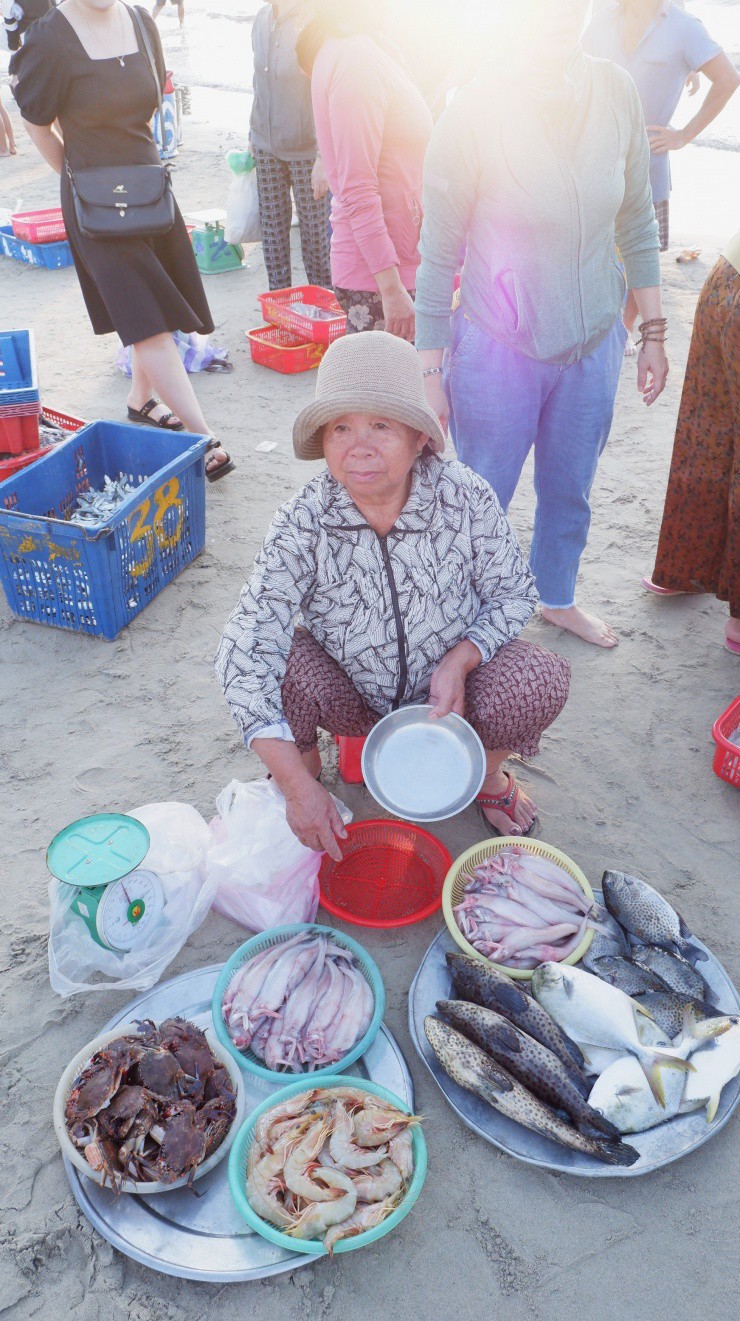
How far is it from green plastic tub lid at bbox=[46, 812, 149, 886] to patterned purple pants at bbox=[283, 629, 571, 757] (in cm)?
50

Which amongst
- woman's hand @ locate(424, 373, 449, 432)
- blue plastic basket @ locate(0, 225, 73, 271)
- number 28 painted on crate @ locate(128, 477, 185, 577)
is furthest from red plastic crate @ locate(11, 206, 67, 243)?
woman's hand @ locate(424, 373, 449, 432)

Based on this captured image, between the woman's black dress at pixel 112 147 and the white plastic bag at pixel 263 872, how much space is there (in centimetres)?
260

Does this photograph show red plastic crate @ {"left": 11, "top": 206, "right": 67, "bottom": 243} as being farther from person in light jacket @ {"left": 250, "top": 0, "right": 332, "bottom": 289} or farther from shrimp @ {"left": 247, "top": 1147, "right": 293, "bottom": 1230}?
shrimp @ {"left": 247, "top": 1147, "right": 293, "bottom": 1230}

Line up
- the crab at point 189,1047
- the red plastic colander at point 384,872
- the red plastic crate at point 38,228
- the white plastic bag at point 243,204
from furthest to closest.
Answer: the red plastic crate at point 38,228, the white plastic bag at point 243,204, the red plastic colander at point 384,872, the crab at point 189,1047

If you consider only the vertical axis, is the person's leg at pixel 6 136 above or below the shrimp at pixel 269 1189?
above

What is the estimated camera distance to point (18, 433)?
3998 millimetres

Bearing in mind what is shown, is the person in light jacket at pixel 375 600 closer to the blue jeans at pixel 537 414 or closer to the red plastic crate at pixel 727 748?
the blue jeans at pixel 537 414

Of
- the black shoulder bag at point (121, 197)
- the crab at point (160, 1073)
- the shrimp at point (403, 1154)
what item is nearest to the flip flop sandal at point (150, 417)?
the black shoulder bag at point (121, 197)

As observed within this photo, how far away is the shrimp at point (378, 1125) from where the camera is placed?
1.88 metres

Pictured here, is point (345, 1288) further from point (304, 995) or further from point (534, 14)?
point (534, 14)

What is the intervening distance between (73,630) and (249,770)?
3.57 ft

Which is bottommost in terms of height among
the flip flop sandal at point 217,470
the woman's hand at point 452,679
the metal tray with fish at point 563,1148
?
the metal tray with fish at point 563,1148

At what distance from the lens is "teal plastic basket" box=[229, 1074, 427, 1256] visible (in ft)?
5.72

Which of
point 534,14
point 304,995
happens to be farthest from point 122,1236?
point 534,14
